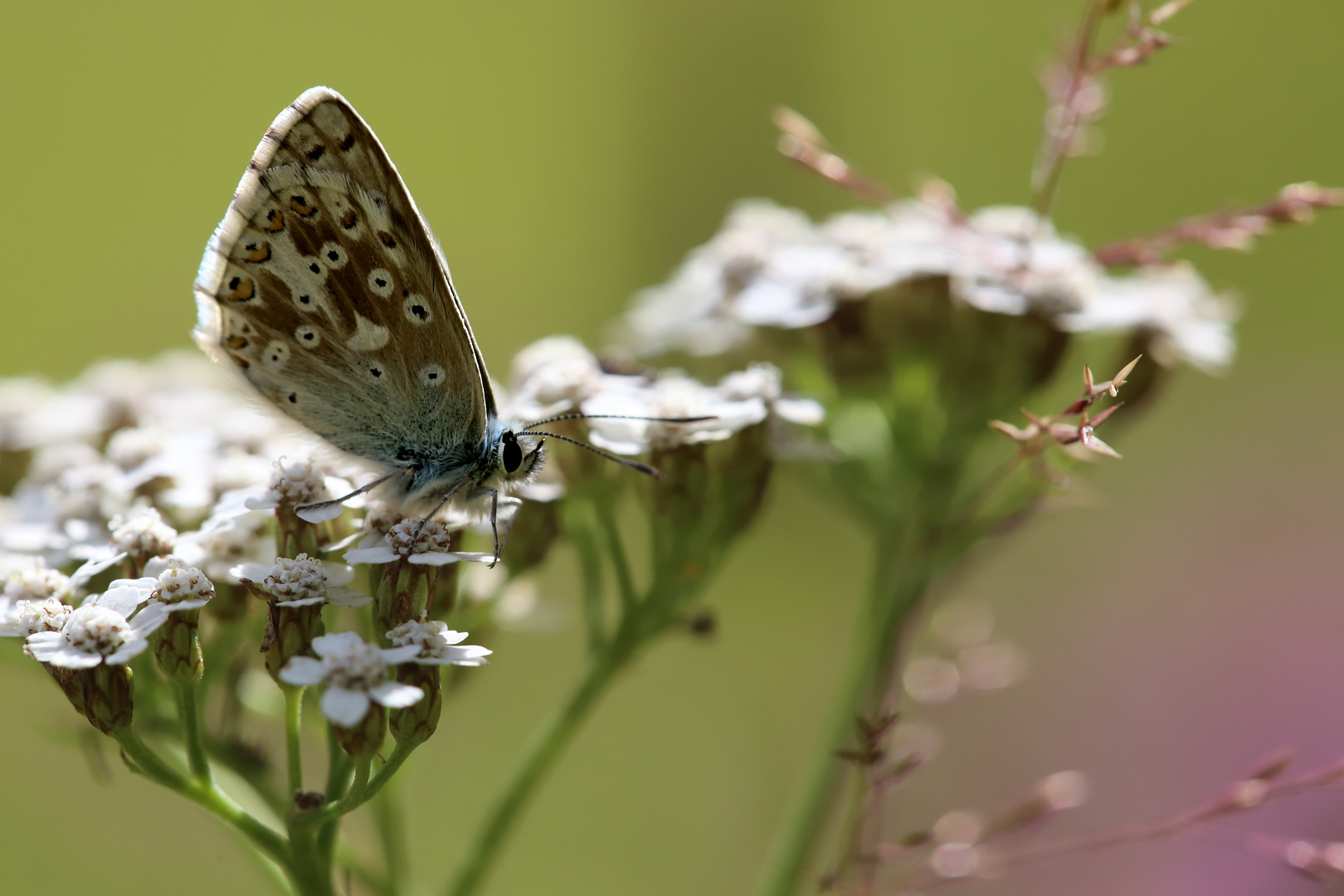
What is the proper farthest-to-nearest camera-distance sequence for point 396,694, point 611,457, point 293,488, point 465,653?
point 611,457
point 293,488
point 465,653
point 396,694

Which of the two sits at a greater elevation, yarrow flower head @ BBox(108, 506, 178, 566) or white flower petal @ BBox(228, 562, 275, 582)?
yarrow flower head @ BBox(108, 506, 178, 566)

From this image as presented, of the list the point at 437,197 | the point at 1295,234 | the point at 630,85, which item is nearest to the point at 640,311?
the point at 630,85

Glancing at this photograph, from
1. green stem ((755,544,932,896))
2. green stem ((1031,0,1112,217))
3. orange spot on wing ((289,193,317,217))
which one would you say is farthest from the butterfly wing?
green stem ((1031,0,1112,217))

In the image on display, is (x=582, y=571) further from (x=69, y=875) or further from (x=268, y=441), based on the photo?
(x=69, y=875)

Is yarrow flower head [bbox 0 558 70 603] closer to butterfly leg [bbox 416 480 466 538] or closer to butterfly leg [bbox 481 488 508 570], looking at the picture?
butterfly leg [bbox 416 480 466 538]

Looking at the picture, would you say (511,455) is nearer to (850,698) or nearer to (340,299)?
(340,299)

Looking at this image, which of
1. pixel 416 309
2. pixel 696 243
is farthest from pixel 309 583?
pixel 696 243
